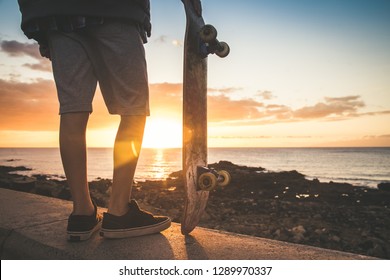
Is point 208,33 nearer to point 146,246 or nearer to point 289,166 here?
point 146,246

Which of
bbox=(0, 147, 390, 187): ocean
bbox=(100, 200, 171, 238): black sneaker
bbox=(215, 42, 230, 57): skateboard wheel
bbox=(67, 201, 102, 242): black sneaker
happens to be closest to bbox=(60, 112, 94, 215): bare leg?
bbox=(67, 201, 102, 242): black sneaker

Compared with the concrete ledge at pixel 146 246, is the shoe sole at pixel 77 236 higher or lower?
higher

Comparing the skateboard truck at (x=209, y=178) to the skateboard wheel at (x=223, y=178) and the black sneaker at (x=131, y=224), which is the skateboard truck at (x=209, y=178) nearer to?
the skateboard wheel at (x=223, y=178)

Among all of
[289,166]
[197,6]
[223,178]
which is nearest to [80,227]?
[223,178]

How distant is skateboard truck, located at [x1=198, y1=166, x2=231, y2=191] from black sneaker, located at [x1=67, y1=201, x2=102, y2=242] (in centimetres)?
81

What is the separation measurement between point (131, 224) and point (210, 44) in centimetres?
142

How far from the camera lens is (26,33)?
2045 mm

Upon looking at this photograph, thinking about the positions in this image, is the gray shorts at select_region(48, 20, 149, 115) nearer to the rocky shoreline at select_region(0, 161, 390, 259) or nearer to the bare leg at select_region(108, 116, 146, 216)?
the bare leg at select_region(108, 116, 146, 216)

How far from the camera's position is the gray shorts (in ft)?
6.39

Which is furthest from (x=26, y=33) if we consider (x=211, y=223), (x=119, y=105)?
(x=211, y=223)

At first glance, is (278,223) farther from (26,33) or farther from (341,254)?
(26,33)

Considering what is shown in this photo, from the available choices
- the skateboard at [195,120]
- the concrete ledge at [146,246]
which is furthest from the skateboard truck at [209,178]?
the concrete ledge at [146,246]

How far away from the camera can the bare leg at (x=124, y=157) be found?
204 cm

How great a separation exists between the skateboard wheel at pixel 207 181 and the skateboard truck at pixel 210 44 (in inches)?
36.1
